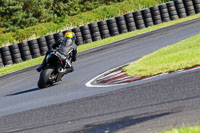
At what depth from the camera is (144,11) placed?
25.1m

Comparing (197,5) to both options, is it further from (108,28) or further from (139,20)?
(108,28)

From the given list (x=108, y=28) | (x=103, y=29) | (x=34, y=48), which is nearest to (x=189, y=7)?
(x=108, y=28)

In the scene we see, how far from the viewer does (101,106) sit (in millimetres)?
8289

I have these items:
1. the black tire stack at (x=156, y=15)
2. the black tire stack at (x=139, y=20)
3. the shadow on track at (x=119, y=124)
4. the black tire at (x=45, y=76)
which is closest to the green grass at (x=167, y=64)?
the black tire at (x=45, y=76)

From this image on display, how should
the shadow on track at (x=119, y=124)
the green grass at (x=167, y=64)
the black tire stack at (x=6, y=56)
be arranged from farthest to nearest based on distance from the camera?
the black tire stack at (x=6, y=56)
the green grass at (x=167, y=64)
the shadow on track at (x=119, y=124)

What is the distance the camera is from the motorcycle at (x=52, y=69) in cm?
1277

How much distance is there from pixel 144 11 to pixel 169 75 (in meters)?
15.5

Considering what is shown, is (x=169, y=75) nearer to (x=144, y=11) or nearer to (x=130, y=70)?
(x=130, y=70)

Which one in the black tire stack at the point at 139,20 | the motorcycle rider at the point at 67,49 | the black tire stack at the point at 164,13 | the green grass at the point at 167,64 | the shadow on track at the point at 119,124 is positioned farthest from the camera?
the black tire stack at the point at 164,13

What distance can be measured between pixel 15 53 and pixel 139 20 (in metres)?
7.34

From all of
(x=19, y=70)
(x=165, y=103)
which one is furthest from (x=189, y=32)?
(x=165, y=103)

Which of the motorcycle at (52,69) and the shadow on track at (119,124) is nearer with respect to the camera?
the shadow on track at (119,124)

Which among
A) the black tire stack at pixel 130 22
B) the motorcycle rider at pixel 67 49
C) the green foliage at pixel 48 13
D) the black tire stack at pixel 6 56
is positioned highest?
the motorcycle rider at pixel 67 49

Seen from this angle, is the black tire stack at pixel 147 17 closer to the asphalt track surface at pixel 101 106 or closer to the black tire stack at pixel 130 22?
the black tire stack at pixel 130 22
